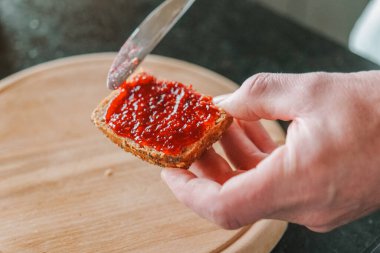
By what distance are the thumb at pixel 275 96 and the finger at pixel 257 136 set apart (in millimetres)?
289

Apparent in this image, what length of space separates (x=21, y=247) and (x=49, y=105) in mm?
603

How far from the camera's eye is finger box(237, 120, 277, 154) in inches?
57.6

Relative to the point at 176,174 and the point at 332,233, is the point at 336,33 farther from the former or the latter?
the point at 176,174

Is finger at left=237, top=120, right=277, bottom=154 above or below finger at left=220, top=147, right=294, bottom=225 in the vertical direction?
below

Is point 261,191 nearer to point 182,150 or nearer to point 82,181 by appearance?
point 182,150

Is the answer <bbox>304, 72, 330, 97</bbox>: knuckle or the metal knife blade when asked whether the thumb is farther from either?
the metal knife blade

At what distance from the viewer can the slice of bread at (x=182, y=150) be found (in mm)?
1223

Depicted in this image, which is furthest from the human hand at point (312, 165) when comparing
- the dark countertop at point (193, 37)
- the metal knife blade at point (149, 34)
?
the dark countertop at point (193, 37)

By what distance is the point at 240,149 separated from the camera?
4.60 feet

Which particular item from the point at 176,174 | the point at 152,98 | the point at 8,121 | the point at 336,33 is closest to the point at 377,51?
the point at 336,33

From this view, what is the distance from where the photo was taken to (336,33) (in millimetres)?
2912

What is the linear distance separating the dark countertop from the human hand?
0.90m

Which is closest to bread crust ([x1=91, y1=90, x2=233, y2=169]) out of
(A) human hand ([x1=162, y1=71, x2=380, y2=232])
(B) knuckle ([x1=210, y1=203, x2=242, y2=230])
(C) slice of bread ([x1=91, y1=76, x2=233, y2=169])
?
(C) slice of bread ([x1=91, y1=76, x2=233, y2=169])

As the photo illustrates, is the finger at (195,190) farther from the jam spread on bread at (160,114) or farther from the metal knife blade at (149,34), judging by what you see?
the metal knife blade at (149,34)
